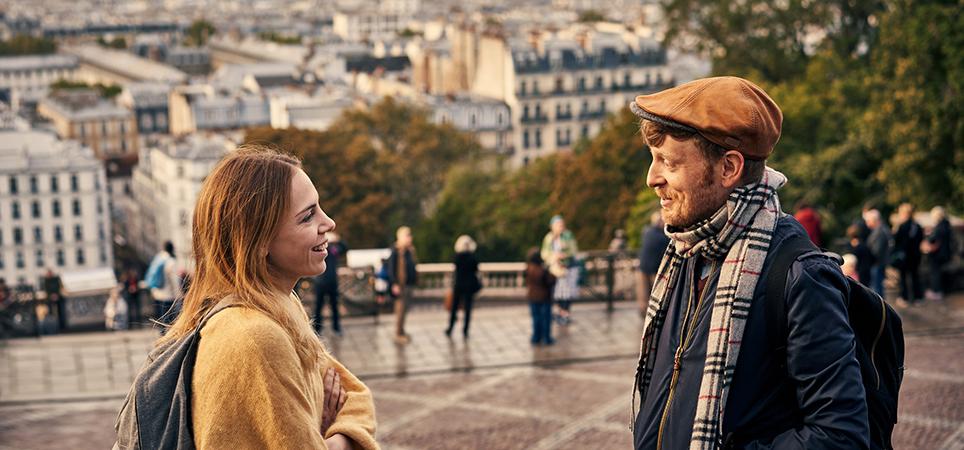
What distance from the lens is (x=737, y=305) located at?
3.77 m

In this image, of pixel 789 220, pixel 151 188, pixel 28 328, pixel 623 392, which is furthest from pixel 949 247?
pixel 151 188

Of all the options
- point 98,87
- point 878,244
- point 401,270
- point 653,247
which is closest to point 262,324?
point 653,247

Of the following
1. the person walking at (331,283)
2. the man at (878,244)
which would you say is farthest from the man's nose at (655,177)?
the man at (878,244)

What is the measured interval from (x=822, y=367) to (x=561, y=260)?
41.9ft

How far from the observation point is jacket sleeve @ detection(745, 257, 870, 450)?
361 cm

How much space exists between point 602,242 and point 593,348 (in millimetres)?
30915

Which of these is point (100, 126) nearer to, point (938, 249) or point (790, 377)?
point (938, 249)

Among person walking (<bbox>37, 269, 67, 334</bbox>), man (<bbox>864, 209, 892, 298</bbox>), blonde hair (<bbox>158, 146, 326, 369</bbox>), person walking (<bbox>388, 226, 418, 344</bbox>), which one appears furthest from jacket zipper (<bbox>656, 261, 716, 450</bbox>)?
person walking (<bbox>37, 269, 67, 334</bbox>)

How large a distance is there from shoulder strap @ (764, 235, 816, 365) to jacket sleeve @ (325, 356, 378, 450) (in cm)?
105

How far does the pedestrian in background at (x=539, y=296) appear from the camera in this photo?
15.3 meters

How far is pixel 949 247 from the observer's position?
663 inches

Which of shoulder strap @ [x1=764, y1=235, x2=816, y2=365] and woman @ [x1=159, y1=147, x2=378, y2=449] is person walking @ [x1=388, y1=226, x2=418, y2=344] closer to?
woman @ [x1=159, y1=147, x2=378, y2=449]

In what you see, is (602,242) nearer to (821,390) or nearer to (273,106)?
(821,390)

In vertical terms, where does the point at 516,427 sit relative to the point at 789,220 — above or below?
below
